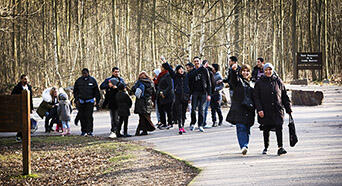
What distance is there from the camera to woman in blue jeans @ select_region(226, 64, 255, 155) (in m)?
10.5

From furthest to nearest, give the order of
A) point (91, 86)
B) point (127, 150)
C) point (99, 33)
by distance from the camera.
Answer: point (99, 33) < point (91, 86) < point (127, 150)

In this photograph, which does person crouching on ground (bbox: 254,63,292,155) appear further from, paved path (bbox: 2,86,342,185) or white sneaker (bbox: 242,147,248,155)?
paved path (bbox: 2,86,342,185)

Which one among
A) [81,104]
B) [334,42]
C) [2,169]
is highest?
[334,42]

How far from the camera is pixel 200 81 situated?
14930mm

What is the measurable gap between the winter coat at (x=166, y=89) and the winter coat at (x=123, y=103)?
49.9 inches

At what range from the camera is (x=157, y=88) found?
16.6 m

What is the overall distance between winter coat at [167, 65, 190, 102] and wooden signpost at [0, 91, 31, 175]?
6019 millimetres

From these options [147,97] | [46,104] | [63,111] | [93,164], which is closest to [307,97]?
[147,97]

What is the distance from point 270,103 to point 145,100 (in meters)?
5.88

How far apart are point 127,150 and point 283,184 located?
5460mm

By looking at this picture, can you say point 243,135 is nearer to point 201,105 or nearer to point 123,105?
point 201,105

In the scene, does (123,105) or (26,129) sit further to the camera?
(123,105)

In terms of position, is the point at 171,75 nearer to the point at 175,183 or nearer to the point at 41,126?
the point at 41,126

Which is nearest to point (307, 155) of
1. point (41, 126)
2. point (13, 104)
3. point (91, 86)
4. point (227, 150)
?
point (227, 150)
